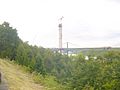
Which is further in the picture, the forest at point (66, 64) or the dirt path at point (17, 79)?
the forest at point (66, 64)

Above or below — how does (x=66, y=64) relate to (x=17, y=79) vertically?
above

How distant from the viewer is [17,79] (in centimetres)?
2009

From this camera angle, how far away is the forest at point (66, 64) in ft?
63.9

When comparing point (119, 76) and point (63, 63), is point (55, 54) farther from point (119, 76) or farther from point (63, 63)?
point (119, 76)

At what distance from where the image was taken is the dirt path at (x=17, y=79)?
59.3 ft

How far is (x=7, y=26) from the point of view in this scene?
2919 cm

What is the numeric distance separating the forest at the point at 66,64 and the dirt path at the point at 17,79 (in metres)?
1.00

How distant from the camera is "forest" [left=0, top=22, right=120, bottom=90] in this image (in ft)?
63.9

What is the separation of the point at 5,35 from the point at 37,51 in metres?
2.56

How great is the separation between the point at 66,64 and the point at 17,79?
37.1ft

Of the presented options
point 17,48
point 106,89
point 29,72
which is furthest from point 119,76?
point 17,48

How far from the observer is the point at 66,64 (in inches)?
1227

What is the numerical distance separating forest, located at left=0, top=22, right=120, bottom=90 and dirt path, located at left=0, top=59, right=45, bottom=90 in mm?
1002

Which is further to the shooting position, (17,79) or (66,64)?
(66,64)
